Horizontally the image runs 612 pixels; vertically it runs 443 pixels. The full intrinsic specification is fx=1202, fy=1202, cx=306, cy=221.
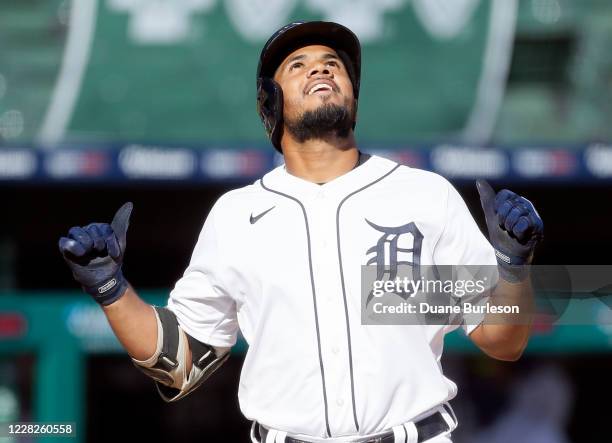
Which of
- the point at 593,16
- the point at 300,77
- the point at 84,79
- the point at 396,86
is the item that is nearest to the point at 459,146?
the point at 396,86

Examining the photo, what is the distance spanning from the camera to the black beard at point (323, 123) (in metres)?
2.75

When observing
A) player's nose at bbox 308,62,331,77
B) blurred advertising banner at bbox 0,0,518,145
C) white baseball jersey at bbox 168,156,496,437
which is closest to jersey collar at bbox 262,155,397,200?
white baseball jersey at bbox 168,156,496,437

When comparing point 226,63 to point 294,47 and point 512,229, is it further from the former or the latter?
point 512,229

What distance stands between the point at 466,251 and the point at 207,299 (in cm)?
60

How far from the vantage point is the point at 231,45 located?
5770mm

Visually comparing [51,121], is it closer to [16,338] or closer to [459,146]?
[16,338]

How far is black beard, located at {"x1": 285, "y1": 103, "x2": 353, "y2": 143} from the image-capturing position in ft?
9.01

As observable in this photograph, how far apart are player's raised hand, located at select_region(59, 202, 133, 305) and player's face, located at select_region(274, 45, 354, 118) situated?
0.51 metres

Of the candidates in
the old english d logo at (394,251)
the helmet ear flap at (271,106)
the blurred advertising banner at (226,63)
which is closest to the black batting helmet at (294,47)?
the helmet ear flap at (271,106)

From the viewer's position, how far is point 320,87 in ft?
9.10

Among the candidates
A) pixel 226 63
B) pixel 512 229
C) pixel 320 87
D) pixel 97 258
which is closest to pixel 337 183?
pixel 320 87

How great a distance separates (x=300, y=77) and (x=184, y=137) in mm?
2864

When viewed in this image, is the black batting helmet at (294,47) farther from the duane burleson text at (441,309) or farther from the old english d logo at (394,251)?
the duane burleson text at (441,309)

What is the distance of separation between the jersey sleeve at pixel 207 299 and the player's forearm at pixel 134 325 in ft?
0.36
